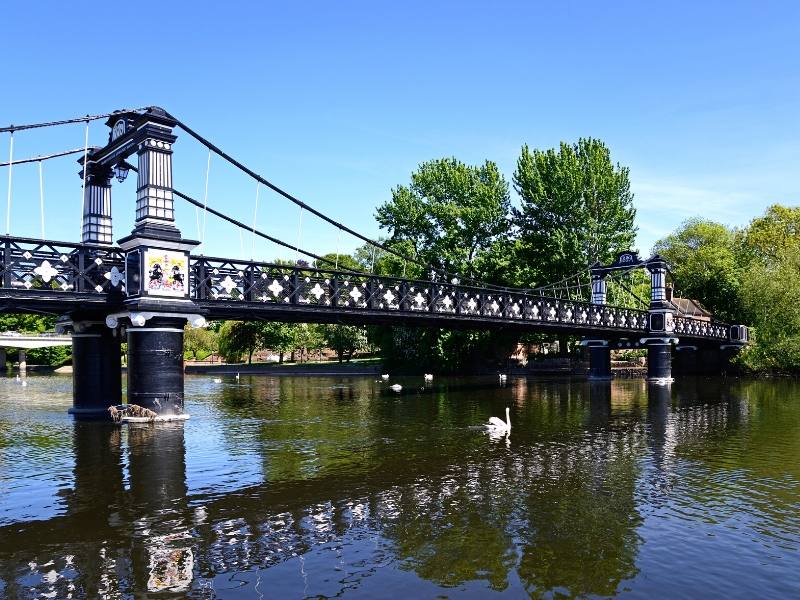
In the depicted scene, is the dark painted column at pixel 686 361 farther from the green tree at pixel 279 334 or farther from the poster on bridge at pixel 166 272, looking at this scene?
the poster on bridge at pixel 166 272

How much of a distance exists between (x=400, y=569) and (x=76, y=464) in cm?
1126

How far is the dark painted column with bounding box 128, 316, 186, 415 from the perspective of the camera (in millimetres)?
23453

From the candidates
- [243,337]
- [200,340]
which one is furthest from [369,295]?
[200,340]

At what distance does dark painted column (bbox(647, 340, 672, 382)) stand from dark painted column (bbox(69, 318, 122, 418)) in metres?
38.9

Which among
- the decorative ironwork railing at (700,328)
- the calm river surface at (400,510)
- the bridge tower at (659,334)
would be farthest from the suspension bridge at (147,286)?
the decorative ironwork railing at (700,328)

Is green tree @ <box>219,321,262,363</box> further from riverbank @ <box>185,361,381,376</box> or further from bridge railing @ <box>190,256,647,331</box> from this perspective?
bridge railing @ <box>190,256,647,331</box>

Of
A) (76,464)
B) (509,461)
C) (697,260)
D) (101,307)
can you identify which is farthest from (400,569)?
(697,260)

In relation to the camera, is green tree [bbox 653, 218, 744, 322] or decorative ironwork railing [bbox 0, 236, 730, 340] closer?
decorative ironwork railing [bbox 0, 236, 730, 340]

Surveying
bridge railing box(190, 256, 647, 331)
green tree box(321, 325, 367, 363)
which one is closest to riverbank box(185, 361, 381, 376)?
green tree box(321, 325, 367, 363)

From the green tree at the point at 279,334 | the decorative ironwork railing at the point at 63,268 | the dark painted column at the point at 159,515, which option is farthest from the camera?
the green tree at the point at 279,334

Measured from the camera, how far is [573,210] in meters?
63.0

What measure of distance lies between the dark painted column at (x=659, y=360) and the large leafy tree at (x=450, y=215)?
56.5ft

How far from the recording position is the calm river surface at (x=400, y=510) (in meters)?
9.61

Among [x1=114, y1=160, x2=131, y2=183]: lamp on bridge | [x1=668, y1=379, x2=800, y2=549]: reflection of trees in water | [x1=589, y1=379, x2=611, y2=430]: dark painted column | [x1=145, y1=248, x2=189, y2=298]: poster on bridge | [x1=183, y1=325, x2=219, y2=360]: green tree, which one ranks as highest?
[x1=114, y1=160, x2=131, y2=183]: lamp on bridge
